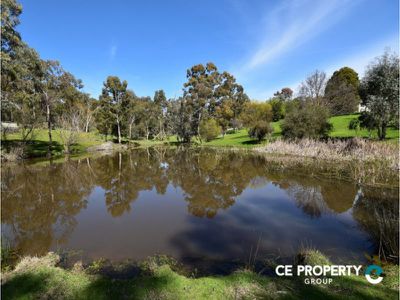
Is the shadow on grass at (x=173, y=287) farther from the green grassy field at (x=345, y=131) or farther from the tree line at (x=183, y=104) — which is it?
the green grassy field at (x=345, y=131)

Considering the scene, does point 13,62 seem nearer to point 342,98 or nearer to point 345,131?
point 345,131

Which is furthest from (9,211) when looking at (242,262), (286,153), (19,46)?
(286,153)

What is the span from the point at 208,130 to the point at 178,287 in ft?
135

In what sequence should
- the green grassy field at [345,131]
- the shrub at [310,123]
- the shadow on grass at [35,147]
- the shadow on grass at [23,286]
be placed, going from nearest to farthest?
the shadow on grass at [23,286]
the shadow on grass at [35,147]
the shrub at [310,123]
the green grassy field at [345,131]

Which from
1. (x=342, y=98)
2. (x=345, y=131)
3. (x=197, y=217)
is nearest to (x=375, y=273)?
(x=197, y=217)

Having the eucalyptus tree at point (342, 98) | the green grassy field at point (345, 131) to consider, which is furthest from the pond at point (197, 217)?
→ the eucalyptus tree at point (342, 98)

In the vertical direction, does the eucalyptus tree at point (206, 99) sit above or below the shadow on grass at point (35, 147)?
above

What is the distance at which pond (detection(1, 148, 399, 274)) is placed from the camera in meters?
5.95

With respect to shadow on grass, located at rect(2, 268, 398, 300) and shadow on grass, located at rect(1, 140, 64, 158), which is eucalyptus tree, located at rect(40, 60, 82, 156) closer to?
shadow on grass, located at rect(1, 140, 64, 158)

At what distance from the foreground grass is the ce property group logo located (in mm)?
121

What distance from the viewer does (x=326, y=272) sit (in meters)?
4.35

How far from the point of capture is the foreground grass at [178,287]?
3.61m

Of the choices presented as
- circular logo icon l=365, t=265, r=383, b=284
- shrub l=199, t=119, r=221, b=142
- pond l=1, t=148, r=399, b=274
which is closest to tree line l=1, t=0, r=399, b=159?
shrub l=199, t=119, r=221, b=142

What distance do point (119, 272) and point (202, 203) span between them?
17.8 feet
